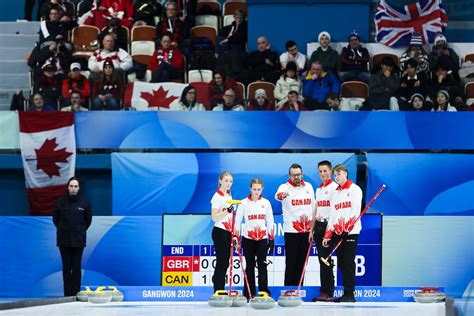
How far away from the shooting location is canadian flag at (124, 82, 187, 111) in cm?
1869

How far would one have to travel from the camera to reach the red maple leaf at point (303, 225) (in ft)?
48.8

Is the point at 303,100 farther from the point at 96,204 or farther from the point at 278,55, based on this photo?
the point at 96,204

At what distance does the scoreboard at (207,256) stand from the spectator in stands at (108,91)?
279cm

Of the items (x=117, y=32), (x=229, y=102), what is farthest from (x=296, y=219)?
(x=117, y=32)

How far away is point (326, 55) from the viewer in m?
19.8

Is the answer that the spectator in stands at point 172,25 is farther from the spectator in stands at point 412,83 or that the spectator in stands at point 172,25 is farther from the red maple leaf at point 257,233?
the red maple leaf at point 257,233

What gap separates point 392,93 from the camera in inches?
747

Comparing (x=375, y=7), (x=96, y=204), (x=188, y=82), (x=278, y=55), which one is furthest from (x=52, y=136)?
(x=375, y=7)

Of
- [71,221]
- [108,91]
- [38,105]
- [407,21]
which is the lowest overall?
[71,221]

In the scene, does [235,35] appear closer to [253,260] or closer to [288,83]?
[288,83]

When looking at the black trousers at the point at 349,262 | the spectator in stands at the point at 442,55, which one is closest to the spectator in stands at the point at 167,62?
the spectator in stands at the point at 442,55

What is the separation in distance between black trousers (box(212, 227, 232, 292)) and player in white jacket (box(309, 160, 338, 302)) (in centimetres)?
101

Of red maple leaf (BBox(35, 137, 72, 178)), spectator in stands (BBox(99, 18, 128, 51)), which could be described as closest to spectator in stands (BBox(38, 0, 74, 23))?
spectator in stands (BBox(99, 18, 128, 51))

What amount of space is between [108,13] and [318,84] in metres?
4.76
